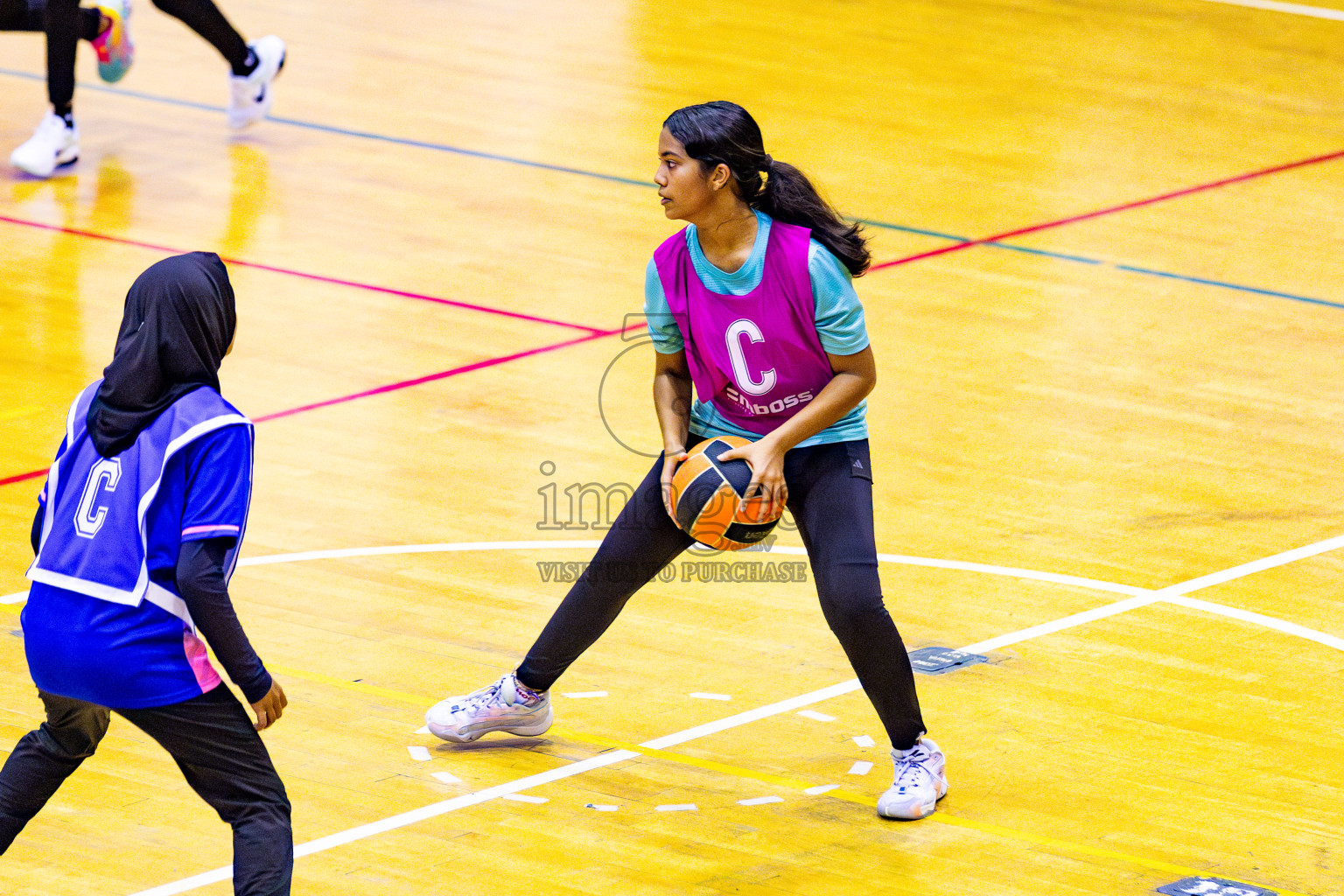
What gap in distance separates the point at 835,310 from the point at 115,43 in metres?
8.97

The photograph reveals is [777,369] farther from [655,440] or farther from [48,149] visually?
[48,149]

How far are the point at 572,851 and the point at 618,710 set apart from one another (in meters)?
0.92

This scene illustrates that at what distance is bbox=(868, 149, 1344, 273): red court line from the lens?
37.4ft

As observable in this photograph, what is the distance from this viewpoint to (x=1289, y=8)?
61.0ft

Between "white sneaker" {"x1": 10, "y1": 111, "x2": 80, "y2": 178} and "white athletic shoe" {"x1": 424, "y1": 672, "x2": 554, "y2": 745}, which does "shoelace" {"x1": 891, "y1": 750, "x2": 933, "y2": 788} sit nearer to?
"white athletic shoe" {"x1": 424, "y1": 672, "x2": 554, "y2": 745}

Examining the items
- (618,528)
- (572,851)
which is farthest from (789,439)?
(572,851)

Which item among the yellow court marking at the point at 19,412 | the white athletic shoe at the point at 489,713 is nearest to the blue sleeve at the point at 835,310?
the white athletic shoe at the point at 489,713

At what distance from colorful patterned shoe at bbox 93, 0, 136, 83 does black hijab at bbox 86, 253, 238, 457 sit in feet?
30.6

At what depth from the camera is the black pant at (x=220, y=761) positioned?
14.3 ft

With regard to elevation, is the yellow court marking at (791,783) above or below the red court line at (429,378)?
above

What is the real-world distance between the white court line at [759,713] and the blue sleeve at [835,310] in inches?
46.8

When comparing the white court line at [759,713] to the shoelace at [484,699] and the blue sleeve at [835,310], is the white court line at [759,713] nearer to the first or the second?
the shoelace at [484,699]

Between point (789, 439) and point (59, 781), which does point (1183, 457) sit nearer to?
point (789, 439)

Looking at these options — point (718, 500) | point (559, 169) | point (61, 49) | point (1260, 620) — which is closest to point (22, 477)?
point (718, 500)
